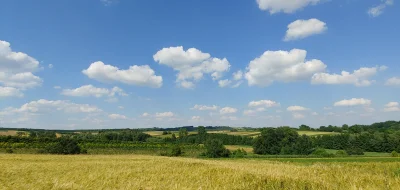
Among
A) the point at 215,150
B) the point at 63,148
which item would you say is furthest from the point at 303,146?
the point at 63,148

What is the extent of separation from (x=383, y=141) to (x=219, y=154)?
6469 cm

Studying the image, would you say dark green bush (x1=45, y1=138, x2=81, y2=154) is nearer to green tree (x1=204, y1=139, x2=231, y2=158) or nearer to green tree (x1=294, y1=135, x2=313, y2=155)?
green tree (x1=204, y1=139, x2=231, y2=158)

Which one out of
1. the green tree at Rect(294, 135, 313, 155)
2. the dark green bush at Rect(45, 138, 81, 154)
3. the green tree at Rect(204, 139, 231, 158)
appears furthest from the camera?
the green tree at Rect(294, 135, 313, 155)

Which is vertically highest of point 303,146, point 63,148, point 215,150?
point 63,148

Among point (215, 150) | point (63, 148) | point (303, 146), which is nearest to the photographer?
point (63, 148)

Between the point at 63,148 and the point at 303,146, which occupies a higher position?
the point at 63,148

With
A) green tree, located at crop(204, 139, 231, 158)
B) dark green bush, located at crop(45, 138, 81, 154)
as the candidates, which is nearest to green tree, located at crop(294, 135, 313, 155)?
green tree, located at crop(204, 139, 231, 158)

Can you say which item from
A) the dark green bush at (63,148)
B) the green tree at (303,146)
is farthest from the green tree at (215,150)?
the dark green bush at (63,148)

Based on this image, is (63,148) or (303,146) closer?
(63,148)

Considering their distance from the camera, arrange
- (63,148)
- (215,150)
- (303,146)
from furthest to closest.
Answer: (303,146) < (215,150) < (63,148)

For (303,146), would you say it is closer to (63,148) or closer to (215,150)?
(215,150)

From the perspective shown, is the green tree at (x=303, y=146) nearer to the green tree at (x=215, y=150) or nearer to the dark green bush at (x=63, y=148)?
the green tree at (x=215, y=150)

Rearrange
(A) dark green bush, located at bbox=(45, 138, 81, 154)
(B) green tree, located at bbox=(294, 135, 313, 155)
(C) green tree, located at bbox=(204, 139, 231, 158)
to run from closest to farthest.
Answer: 1. (A) dark green bush, located at bbox=(45, 138, 81, 154)
2. (C) green tree, located at bbox=(204, 139, 231, 158)
3. (B) green tree, located at bbox=(294, 135, 313, 155)

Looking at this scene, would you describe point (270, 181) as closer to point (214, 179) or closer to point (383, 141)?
point (214, 179)
